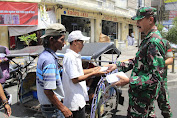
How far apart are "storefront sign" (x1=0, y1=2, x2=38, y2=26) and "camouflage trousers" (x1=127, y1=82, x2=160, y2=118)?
11626mm

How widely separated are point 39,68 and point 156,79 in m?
1.31

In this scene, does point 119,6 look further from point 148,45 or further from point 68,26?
point 148,45

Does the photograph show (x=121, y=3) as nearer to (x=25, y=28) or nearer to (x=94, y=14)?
(x=94, y=14)

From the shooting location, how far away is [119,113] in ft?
14.1

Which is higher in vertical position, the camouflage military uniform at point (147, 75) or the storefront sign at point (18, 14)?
the storefront sign at point (18, 14)

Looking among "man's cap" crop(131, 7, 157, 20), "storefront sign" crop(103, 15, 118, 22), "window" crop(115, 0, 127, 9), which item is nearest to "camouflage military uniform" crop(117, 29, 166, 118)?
"man's cap" crop(131, 7, 157, 20)

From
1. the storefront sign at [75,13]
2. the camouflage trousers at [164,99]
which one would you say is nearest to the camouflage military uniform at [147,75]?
the camouflage trousers at [164,99]

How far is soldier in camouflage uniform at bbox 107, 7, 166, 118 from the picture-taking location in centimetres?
181

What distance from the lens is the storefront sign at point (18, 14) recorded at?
11492 millimetres

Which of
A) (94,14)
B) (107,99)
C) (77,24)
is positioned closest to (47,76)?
(107,99)

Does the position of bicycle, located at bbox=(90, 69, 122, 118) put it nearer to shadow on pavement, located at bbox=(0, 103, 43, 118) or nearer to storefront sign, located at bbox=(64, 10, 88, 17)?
shadow on pavement, located at bbox=(0, 103, 43, 118)

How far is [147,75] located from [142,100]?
0.37 m

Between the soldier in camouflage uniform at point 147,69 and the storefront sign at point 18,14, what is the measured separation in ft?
37.8

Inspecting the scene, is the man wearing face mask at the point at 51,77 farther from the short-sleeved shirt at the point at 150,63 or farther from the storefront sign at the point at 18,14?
the storefront sign at the point at 18,14
